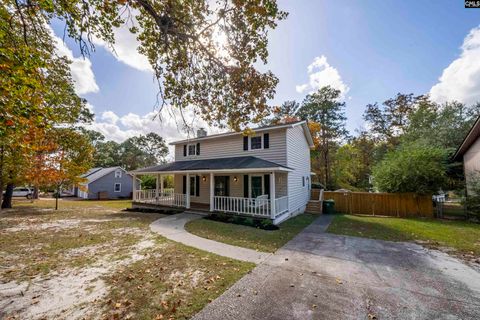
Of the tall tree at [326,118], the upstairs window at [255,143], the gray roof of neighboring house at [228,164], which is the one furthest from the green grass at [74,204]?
the tall tree at [326,118]

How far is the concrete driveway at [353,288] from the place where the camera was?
10.2 ft

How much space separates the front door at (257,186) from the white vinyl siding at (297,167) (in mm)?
1758

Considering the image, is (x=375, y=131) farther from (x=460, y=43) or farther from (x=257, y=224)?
(x=257, y=224)

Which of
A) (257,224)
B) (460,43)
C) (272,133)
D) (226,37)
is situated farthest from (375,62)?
(257,224)

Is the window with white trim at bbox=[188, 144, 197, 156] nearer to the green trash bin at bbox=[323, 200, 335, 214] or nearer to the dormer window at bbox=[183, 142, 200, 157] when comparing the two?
the dormer window at bbox=[183, 142, 200, 157]

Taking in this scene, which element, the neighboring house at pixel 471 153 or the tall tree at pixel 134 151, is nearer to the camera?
the neighboring house at pixel 471 153

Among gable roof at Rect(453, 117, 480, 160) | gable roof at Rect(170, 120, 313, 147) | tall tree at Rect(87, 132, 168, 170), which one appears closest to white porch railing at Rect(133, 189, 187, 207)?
gable roof at Rect(170, 120, 313, 147)

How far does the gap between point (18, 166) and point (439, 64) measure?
22.8 m

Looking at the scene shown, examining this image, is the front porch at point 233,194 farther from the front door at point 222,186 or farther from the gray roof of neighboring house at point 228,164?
the gray roof of neighboring house at point 228,164

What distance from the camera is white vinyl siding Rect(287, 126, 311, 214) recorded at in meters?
12.2

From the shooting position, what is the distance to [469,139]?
36.8 ft

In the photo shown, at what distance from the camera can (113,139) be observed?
1890 inches

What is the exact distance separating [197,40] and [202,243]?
19.8ft

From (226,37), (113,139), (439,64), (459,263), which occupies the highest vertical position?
(113,139)
